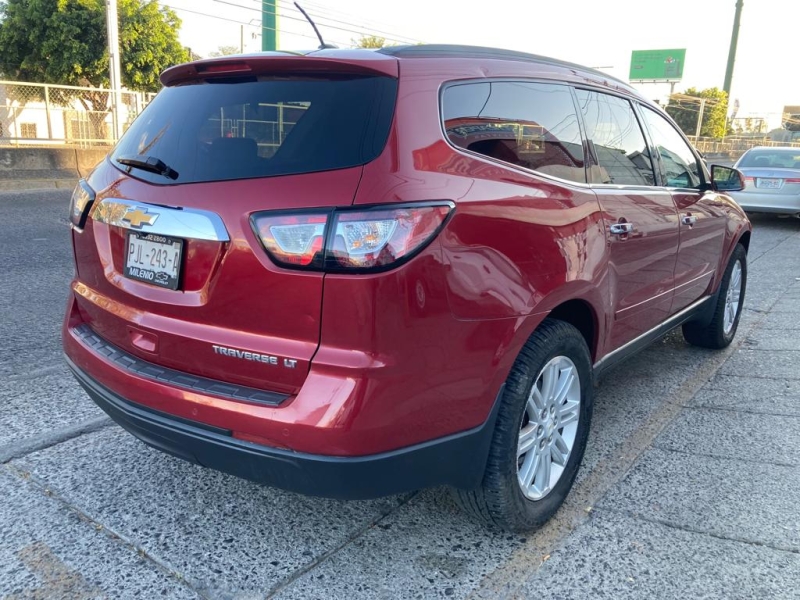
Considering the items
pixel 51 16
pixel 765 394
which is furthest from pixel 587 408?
pixel 51 16

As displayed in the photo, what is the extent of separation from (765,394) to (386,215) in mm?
3322

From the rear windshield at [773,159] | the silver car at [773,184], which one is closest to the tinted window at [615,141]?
the silver car at [773,184]

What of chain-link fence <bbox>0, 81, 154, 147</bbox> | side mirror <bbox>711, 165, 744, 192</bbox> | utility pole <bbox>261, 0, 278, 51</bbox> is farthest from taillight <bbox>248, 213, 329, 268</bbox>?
utility pole <bbox>261, 0, 278, 51</bbox>

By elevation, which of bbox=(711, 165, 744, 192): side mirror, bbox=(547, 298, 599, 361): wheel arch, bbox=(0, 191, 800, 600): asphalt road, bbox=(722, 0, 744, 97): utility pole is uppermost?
bbox=(722, 0, 744, 97): utility pole

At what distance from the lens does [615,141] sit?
131 inches

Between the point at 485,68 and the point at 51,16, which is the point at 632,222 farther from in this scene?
the point at 51,16

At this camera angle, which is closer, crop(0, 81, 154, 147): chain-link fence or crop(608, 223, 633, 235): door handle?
crop(608, 223, 633, 235): door handle

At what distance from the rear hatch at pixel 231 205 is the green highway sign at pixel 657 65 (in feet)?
255

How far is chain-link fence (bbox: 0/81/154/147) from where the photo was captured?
49.8 feet

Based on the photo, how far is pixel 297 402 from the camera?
2012 millimetres

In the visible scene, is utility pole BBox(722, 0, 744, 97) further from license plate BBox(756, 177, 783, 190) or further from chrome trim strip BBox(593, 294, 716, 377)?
chrome trim strip BBox(593, 294, 716, 377)

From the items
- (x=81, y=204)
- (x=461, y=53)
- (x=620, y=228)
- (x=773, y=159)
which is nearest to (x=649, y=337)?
(x=620, y=228)

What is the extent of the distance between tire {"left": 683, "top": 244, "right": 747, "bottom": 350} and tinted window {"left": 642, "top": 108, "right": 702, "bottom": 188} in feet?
3.11

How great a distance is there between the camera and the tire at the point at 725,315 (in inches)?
191
